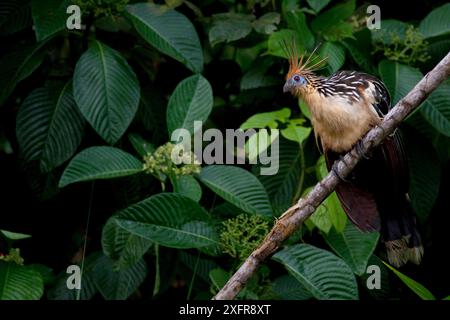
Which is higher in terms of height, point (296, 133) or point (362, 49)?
point (362, 49)

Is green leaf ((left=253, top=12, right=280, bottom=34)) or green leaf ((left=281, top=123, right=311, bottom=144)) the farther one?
green leaf ((left=253, top=12, right=280, bottom=34))

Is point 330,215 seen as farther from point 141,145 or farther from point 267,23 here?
point 267,23

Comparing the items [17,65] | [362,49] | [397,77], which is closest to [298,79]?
[397,77]

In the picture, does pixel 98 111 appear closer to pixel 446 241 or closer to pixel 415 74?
pixel 415 74

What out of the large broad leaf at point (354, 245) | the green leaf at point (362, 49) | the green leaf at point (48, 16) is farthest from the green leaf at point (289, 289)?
the green leaf at point (48, 16)

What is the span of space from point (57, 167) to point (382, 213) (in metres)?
1.33

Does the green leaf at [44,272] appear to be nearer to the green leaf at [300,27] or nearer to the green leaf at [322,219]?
the green leaf at [322,219]

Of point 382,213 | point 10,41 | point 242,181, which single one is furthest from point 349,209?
point 10,41

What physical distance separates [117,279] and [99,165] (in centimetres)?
51

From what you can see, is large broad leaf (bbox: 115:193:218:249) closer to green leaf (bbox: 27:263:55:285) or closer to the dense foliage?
the dense foliage

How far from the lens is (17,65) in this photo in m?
3.28

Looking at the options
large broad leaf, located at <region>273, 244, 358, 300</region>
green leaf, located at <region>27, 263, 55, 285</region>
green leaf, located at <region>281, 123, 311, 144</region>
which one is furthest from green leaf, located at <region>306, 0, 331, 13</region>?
green leaf, located at <region>27, 263, 55, 285</region>

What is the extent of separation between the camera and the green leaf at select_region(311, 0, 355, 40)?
130 inches

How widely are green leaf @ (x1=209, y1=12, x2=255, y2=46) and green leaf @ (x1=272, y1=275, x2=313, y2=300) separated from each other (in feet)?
3.29
